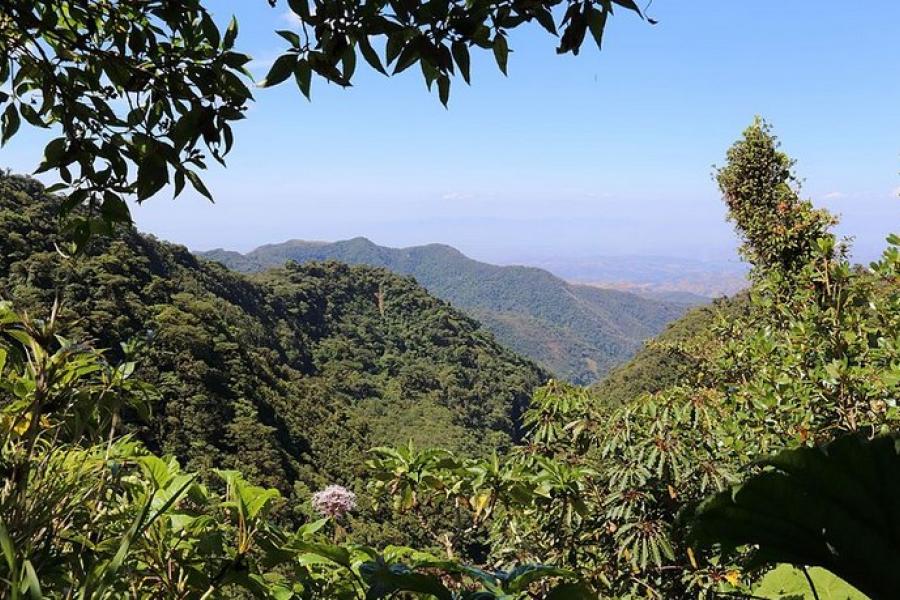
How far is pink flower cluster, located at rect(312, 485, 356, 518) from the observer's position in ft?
6.79

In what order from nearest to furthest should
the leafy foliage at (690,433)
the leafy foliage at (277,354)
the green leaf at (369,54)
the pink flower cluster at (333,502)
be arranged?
the green leaf at (369,54) < the pink flower cluster at (333,502) < the leafy foliage at (690,433) < the leafy foliage at (277,354)

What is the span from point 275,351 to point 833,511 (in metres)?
48.1

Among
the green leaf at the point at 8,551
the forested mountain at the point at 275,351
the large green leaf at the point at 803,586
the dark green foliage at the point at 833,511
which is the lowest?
the forested mountain at the point at 275,351

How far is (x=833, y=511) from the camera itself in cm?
52

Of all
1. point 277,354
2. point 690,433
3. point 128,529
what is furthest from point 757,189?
point 277,354

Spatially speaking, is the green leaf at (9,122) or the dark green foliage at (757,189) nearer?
the green leaf at (9,122)

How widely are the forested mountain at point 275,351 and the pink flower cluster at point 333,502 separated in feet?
2.19

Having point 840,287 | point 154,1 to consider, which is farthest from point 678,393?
point 154,1

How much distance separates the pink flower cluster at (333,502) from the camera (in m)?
2.07

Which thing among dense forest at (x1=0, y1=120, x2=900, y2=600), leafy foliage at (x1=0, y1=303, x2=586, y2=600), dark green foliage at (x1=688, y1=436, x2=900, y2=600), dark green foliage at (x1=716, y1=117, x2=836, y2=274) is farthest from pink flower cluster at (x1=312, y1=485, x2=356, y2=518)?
dark green foliage at (x1=716, y1=117, x2=836, y2=274)

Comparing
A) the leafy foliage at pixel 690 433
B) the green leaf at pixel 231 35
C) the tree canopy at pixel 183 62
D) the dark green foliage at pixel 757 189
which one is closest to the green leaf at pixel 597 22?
the tree canopy at pixel 183 62

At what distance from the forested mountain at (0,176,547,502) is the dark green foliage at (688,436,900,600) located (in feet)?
2.85

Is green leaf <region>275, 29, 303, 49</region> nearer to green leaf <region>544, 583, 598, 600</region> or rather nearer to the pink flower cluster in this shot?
green leaf <region>544, 583, 598, 600</region>

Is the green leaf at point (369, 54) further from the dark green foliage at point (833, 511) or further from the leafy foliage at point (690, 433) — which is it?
the leafy foliage at point (690, 433)
